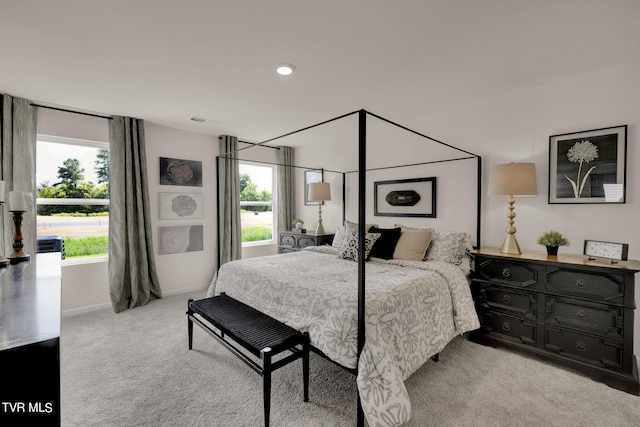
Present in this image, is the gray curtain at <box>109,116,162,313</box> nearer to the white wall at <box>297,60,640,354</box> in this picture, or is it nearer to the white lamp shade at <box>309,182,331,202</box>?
the white lamp shade at <box>309,182,331,202</box>

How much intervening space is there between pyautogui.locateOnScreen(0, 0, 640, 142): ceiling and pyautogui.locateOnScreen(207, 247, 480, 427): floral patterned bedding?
5.69 feet

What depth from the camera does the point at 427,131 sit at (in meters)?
3.71

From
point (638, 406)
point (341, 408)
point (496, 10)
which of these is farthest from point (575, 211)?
point (341, 408)

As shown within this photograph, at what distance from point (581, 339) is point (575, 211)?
111 cm

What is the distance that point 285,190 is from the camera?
215 inches

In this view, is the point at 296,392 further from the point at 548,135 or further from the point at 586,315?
the point at 548,135

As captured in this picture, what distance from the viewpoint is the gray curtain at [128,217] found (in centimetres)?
371

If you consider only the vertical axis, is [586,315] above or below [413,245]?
below

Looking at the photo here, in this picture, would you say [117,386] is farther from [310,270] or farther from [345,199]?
[345,199]

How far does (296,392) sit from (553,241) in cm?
247

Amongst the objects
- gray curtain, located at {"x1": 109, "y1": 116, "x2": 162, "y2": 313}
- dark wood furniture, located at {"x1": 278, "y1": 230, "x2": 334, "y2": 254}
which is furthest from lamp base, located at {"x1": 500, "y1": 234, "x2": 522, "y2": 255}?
gray curtain, located at {"x1": 109, "y1": 116, "x2": 162, "y2": 313}

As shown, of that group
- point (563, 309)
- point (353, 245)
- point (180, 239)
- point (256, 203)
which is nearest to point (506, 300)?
point (563, 309)

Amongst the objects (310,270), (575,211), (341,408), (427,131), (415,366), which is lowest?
(341,408)

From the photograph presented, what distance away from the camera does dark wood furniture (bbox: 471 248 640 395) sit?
2.11 m
